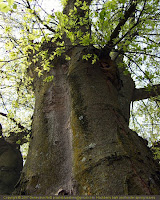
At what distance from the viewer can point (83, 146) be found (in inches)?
78.0

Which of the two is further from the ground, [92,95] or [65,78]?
[65,78]

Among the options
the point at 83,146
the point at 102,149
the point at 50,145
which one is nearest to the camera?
the point at 102,149

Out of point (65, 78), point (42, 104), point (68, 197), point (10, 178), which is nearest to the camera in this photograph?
point (68, 197)

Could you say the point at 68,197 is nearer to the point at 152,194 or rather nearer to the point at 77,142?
the point at 77,142

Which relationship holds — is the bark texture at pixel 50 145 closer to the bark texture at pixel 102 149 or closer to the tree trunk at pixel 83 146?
the tree trunk at pixel 83 146

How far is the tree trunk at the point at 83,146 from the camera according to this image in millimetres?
1654

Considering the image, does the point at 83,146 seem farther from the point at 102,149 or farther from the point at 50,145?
the point at 50,145

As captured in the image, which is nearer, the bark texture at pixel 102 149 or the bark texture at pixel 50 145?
the bark texture at pixel 102 149

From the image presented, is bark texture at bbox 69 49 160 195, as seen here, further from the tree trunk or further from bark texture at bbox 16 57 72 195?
bark texture at bbox 16 57 72 195

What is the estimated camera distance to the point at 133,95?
442 centimetres

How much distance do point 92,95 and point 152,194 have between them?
138 centimetres

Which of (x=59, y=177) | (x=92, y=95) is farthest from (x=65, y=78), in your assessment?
(x=59, y=177)

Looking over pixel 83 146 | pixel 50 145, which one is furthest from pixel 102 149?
pixel 50 145

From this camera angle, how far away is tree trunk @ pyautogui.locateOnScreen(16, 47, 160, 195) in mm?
1654
